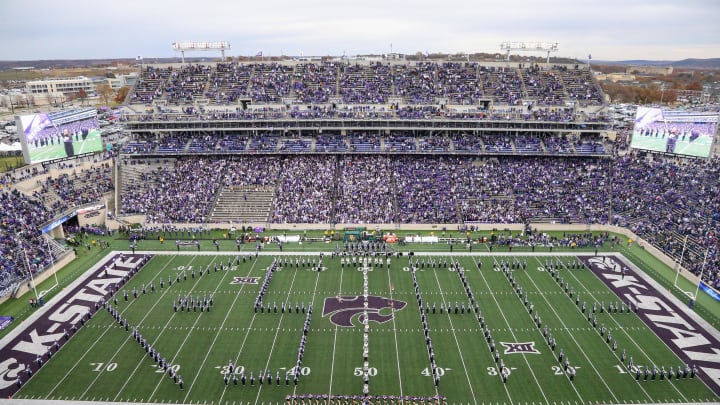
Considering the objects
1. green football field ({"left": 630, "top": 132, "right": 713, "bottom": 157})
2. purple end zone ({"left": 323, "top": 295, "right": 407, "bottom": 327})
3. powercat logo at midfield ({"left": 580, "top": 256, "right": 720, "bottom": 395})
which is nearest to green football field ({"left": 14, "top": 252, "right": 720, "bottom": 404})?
purple end zone ({"left": 323, "top": 295, "right": 407, "bottom": 327})

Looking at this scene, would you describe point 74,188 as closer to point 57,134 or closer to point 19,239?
point 57,134

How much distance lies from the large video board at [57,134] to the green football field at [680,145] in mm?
53773

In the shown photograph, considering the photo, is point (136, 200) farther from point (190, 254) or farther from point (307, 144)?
point (307, 144)

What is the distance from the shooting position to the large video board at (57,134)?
40188 millimetres

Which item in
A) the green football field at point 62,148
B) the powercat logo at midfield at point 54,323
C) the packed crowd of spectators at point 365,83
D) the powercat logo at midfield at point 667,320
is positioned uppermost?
the packed crowd of spectators at point 365,83

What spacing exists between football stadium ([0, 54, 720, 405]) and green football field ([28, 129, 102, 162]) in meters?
0.18

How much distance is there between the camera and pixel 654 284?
29.3 m

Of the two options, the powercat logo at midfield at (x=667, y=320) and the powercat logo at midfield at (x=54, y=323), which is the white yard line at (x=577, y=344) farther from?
the powercat logo at midfield at (x=54, y=323)

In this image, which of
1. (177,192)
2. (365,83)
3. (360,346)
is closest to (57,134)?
(177,192)

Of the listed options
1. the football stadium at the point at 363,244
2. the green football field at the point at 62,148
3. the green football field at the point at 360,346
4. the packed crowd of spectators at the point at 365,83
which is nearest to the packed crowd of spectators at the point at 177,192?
the football stadium at the point at 363,244

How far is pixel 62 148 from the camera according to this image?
142 ft

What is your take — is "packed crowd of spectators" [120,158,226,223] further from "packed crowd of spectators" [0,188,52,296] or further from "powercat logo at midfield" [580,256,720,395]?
"powercat logo at midfield" [580,256,720,395]

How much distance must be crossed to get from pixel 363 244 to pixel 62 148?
2978 cm

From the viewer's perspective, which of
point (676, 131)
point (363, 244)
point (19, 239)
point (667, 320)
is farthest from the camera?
point (676, 131)
